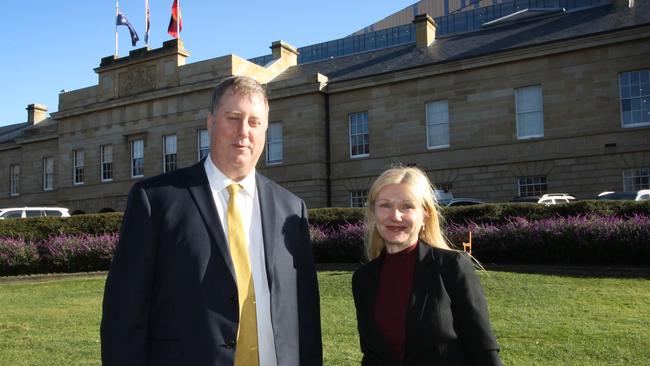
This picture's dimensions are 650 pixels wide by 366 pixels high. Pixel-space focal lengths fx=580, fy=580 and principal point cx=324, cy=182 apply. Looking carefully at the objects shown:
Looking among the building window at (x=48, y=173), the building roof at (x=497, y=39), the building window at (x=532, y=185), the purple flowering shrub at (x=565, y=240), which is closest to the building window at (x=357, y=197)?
the building roof at (x=497, y=39)

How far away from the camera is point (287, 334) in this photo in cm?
300

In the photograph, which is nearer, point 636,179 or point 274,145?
point 636,179

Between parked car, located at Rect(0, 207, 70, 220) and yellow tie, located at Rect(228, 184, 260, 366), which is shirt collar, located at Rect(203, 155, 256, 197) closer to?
yellow tie, located at Rect(228, 184, 260, 366)

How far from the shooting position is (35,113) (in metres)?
51.6

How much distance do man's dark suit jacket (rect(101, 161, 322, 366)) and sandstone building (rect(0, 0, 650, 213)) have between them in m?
24.7

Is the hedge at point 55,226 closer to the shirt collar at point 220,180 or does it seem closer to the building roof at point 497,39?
the building roof at point 497,39

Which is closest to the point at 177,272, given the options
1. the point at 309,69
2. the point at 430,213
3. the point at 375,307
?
the point at 375,307

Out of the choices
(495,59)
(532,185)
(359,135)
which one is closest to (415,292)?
(532,185)

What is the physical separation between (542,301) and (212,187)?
8009 millimetres

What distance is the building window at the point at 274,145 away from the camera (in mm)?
32494

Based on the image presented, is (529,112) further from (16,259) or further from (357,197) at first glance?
(16,259)

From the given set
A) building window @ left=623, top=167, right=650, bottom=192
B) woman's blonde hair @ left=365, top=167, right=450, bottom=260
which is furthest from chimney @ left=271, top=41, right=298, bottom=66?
woman's blonde hair @ left=365, top=167, right=450, bottom=260

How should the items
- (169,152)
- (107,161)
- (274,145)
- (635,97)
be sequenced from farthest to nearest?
1. (107,161)
2. (169,152)
3. (274,145)
4. (635,97)

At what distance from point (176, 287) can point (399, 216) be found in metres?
1.26
